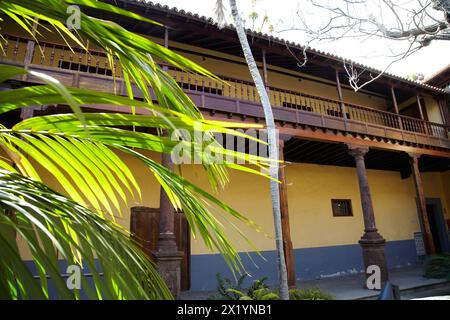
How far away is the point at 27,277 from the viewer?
1.50 ft

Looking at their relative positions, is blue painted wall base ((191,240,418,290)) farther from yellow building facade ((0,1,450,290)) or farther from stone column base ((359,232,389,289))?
stone column base ((359,232,389,289))

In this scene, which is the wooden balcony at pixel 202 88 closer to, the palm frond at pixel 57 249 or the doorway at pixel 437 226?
the doorway at pixel 437 226

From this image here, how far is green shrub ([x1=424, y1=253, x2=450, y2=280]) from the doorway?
4.74 meters

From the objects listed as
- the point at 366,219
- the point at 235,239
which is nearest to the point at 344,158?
Answer: the point at 366,219

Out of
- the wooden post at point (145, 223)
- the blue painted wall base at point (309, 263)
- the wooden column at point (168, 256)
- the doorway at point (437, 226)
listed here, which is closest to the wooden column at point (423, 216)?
the blue painted wall base at point (309, 263)

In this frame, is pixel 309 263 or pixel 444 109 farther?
pixel 444 109

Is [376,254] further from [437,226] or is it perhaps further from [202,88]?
[437,226]

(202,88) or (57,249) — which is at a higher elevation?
(202,88)

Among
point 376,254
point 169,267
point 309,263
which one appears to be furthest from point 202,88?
point 309,263

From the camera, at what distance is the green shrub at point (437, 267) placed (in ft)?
28.9

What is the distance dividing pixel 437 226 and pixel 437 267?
5255 mm

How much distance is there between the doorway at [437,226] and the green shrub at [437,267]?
4742 millimetres

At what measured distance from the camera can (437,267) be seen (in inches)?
350

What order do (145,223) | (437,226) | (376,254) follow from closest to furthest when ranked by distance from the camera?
(376,254) → (145,223) → (437,226)
